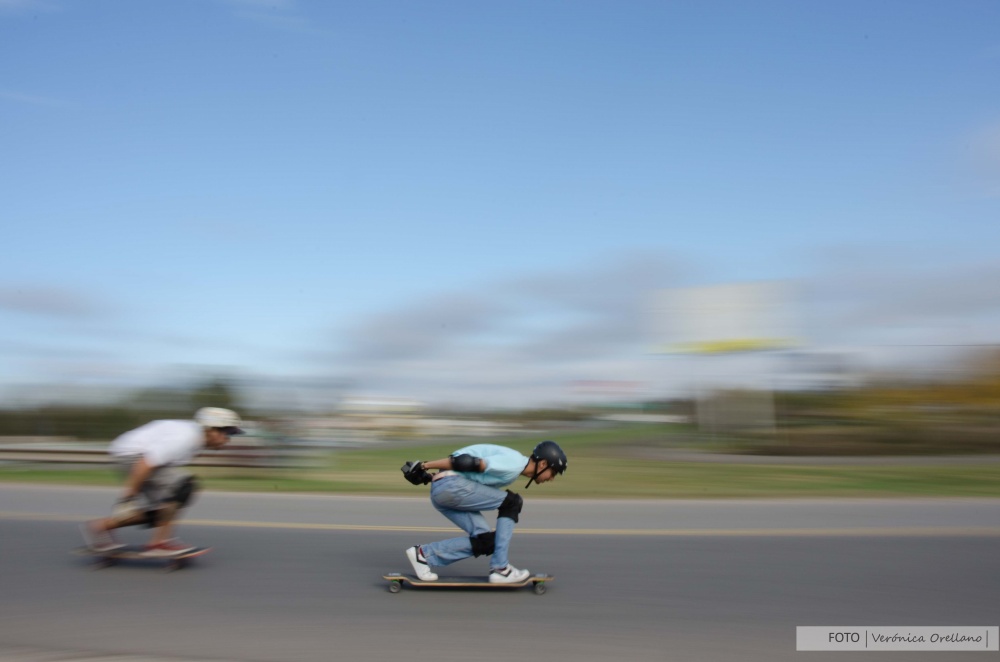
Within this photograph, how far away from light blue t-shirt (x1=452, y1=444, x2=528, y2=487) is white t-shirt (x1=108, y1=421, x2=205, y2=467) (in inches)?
87.8

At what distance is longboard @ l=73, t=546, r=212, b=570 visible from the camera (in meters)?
7.64

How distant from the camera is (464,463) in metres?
6.40

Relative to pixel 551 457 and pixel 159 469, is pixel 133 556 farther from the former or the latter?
pixel 551 457

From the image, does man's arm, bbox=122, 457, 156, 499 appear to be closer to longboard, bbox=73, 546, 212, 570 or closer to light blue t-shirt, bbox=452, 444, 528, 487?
longboard, bbox=73, 546, 212, 570

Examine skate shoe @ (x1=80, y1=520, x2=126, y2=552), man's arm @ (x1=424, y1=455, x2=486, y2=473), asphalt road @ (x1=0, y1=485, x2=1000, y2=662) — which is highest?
man's arm @ (x1=424, y1=455, x2=486, y2=473)

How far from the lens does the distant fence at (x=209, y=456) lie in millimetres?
18406

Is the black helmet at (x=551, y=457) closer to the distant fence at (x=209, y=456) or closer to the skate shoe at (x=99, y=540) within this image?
the skate shoe at (x=99, y=540)

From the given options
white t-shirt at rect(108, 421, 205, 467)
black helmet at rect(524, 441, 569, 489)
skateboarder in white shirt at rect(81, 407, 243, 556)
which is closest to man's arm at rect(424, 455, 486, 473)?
black helmet at rect(524, 441, 569, 489)

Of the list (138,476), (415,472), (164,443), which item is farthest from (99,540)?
(415,472)

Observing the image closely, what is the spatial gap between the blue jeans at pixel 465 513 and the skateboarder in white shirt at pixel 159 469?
1728 mm

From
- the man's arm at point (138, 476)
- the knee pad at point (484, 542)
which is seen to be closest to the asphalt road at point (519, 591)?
the knee pad at point (484, 542)

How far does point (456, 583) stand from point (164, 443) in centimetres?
259

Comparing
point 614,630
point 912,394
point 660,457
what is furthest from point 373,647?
point 912,394

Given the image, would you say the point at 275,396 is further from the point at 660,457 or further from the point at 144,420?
the point at 660,457
